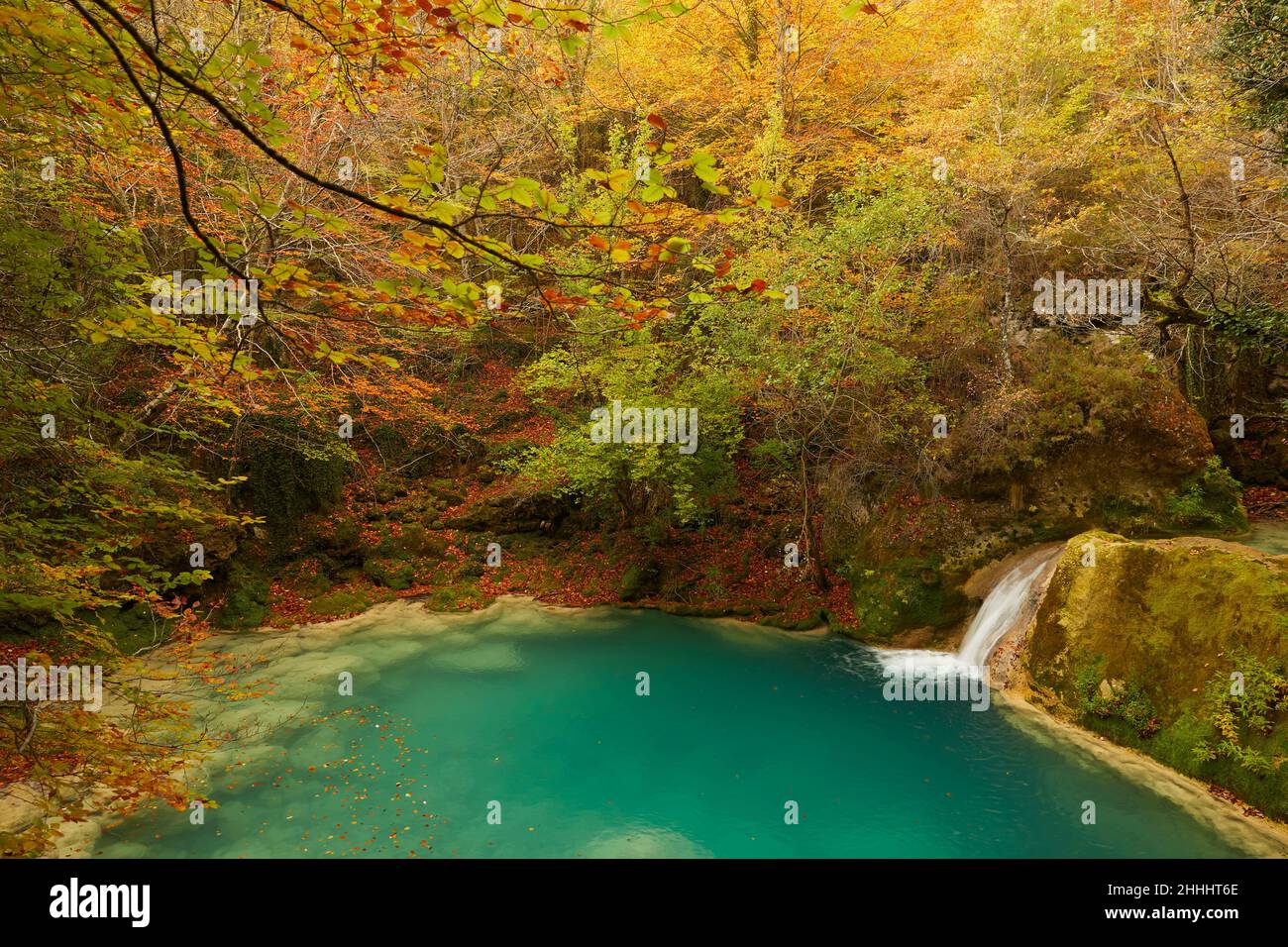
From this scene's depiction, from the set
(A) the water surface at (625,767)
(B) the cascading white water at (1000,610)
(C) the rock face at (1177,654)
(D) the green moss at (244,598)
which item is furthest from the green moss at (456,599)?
(C) the rock face at (1177,654)

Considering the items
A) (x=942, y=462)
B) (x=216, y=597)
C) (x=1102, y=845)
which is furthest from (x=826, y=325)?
(x=216, y=597)

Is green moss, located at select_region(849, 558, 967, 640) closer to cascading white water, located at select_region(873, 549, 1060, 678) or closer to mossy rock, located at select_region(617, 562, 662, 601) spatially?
cascading white water, located at select_region(873, 549, 1060, 678)

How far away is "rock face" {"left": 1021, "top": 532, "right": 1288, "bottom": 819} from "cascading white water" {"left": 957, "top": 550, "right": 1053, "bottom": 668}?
2.54ft

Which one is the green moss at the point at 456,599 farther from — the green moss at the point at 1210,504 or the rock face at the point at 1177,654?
the green moss at the point at 1210,504

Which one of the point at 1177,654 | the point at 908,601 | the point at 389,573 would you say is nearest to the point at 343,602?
the point at 389,573

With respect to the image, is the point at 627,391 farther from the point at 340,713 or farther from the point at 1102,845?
the point at 1102,845

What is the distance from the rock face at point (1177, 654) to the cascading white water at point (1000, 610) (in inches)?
30.4

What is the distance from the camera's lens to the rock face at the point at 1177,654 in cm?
733

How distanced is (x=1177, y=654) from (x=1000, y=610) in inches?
111

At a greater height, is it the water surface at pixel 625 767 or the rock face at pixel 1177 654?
the rock face at pixel 1177 654

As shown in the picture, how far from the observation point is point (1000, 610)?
10992 mm

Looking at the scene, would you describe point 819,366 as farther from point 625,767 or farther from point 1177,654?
point 625,767

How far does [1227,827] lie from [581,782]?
275 inches

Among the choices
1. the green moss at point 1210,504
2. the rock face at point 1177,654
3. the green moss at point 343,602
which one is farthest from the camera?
the green moss at point 343,602
